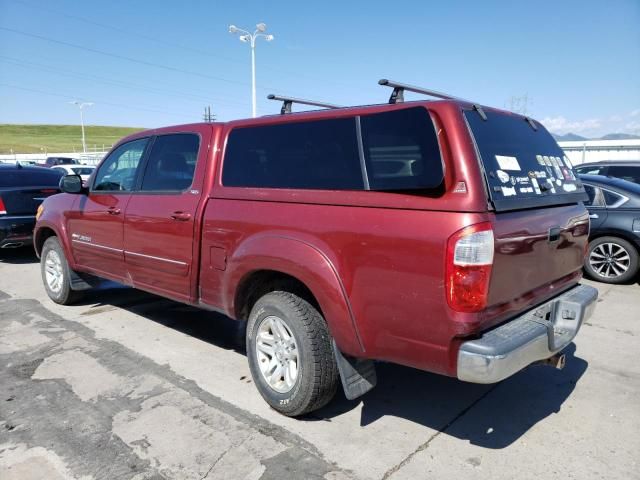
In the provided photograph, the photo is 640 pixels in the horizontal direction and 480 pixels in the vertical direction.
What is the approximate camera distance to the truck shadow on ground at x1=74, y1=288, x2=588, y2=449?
10.5 ft

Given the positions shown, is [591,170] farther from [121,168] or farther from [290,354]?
[290,354]

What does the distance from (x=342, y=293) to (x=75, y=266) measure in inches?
148

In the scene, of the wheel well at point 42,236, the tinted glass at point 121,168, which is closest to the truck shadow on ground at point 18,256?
the wheel well at point 42,236

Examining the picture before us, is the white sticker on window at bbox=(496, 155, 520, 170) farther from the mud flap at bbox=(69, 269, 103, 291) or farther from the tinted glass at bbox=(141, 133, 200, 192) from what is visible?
the mud flap at bbox=(69, 269, 103, 291)

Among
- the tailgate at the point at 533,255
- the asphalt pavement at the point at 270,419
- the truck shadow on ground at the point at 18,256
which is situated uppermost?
the tailgate at the point at 533,255

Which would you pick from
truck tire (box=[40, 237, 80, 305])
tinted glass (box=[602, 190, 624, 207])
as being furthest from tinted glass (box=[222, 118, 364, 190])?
tinted glass (box=[602, 190, 624, 207])

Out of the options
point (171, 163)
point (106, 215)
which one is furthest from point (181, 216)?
point (106, 215)

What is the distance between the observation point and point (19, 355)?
172 inches

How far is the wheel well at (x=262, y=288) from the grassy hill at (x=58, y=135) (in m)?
81.4

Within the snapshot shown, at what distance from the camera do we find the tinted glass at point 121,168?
4621mm

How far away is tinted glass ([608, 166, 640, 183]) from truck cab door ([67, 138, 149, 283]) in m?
9.57

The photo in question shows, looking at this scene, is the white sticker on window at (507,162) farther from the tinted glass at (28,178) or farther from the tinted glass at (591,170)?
the tinted glass at (591,170)

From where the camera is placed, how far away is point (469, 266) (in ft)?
7.91

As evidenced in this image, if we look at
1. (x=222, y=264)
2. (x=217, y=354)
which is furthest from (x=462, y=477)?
(x=217, y=354)
